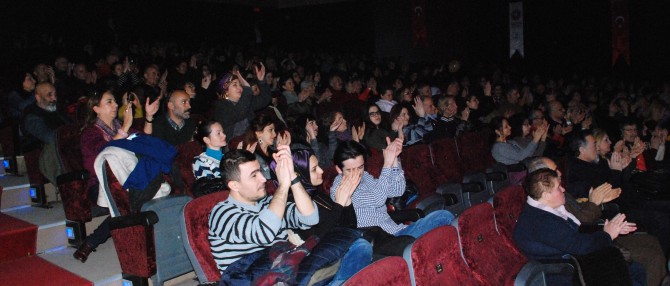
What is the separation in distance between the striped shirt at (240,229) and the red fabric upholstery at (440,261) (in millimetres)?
437

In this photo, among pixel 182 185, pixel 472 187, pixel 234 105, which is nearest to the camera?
pixel 182 185

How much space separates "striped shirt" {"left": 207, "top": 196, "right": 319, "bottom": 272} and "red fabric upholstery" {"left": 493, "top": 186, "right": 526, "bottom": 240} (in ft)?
3.69

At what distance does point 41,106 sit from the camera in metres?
4.29

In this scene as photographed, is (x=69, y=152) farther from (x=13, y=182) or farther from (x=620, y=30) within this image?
(x=620, y=30)

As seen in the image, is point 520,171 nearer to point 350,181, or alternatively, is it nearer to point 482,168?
point 482,168

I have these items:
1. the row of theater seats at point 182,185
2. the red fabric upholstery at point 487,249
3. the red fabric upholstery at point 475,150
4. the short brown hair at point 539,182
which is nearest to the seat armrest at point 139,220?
the row of theater seats at point 182,185

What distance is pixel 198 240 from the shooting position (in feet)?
7.66

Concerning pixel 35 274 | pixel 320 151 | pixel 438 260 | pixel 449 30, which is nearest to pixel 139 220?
pixel 35 274

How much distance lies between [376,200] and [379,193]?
0.14 feet

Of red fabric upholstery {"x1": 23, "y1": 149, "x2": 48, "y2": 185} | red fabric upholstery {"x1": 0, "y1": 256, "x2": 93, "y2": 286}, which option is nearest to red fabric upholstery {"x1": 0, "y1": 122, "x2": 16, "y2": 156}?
red fabric upholstery {"x1": 23, "y1": 149, "x2": 48, "y2": 185}

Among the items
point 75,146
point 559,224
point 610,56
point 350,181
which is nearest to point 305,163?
point 350,181

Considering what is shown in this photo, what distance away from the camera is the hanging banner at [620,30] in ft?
37.8

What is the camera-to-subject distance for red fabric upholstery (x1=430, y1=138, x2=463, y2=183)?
464 cm

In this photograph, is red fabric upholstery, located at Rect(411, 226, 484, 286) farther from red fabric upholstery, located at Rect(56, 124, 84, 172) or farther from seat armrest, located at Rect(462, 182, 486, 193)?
red fabric upholstery, located at Rect(56, 124, 84, 172)
